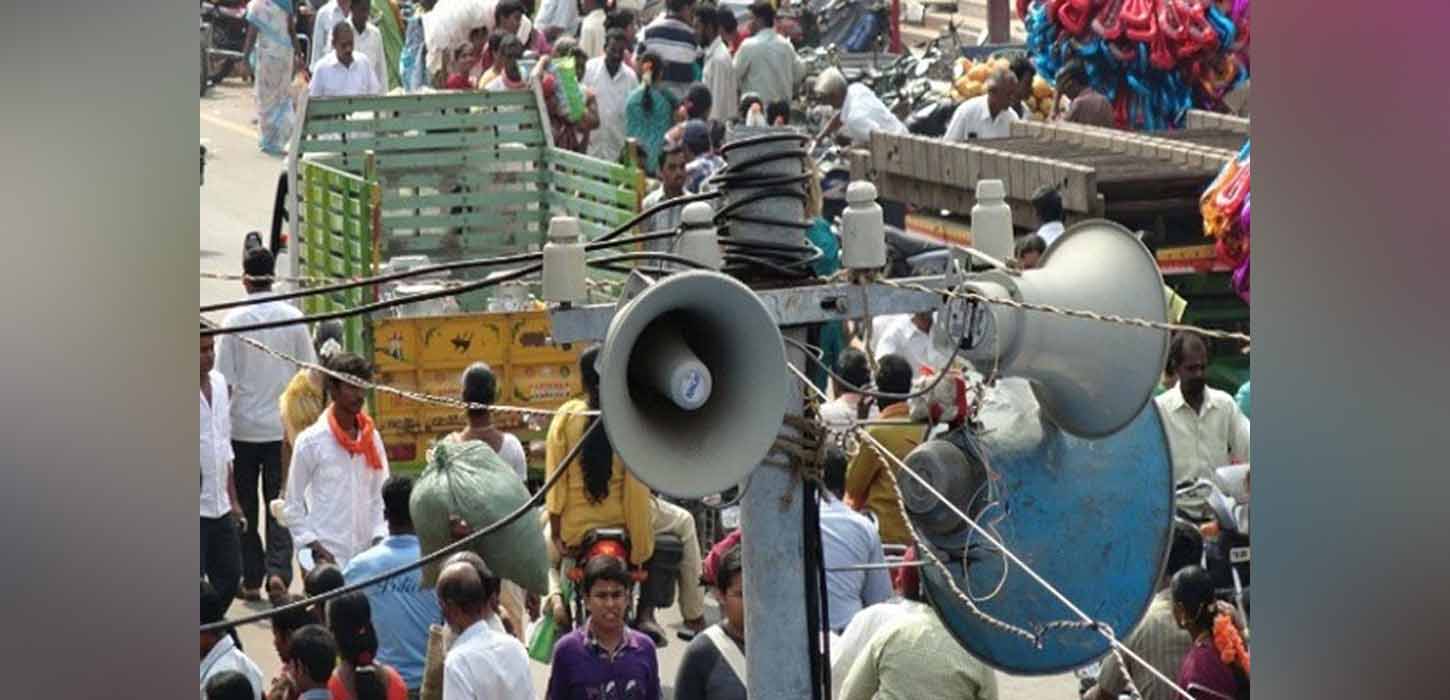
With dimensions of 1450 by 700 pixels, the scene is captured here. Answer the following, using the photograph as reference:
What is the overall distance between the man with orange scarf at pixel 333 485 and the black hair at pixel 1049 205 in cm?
431

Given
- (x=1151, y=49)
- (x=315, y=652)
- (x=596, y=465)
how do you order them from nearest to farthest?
1. (x=315, y=652)
2. (x=596, y=465)
3. (x=1151, y=49)

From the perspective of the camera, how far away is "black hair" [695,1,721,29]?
22469 mm

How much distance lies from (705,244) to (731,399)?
0.43 meters

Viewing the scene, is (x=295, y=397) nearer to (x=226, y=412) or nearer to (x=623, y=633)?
(x=226, y=412)

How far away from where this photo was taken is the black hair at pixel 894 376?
11.0 metres

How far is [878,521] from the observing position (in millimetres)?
10461

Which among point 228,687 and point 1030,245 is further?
point 1030,245

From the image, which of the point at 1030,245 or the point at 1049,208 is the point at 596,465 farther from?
the point at 1049,208

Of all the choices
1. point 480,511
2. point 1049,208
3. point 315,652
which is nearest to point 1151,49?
point 1049,208

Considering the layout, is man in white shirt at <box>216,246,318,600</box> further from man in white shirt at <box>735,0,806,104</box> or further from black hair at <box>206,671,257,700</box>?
man in white shirt at <box>735,0,806,104</box>

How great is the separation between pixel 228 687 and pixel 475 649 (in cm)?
90

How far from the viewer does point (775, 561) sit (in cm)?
661
